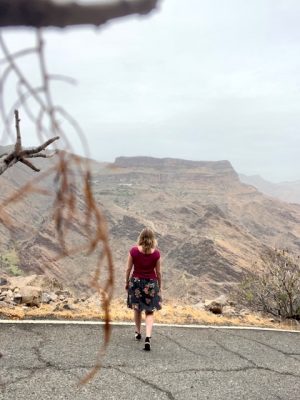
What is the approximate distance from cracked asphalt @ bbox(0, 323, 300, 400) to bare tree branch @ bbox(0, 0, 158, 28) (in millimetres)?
4313

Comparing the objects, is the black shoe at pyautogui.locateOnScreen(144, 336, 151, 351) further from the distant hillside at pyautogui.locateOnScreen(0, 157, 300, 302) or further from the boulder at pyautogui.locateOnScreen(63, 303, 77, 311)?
the boulder at pyautogui.locateOnScreen(63, 303, 77, 311)

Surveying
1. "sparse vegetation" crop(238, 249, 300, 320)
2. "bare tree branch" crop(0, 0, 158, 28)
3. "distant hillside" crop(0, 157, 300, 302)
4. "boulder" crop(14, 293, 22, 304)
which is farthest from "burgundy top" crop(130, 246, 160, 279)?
"bare tree branch" crop(0, 0, 158, 28)

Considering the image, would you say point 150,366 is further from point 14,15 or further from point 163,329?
point 14,15

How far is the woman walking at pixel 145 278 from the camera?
22.1 feet

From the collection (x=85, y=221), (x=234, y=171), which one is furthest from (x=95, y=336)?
(x=234, y=171)

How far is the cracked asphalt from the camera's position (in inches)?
206

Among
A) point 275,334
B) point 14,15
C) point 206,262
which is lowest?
point 206,262

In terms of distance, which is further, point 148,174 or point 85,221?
point 148,174

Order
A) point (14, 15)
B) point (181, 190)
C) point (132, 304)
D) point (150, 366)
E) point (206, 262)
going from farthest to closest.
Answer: point (181, 190), point (206, 262), point (132, 304), point (150, 366), point (14, 15)

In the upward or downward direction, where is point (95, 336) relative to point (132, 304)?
downward

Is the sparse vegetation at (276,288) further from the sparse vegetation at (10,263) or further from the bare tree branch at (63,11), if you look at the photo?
the sparse vegetation at (10,263)

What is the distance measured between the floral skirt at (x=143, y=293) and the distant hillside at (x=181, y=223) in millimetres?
1155

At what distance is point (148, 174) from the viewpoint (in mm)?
133500

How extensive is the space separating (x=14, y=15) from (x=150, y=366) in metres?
5.46
